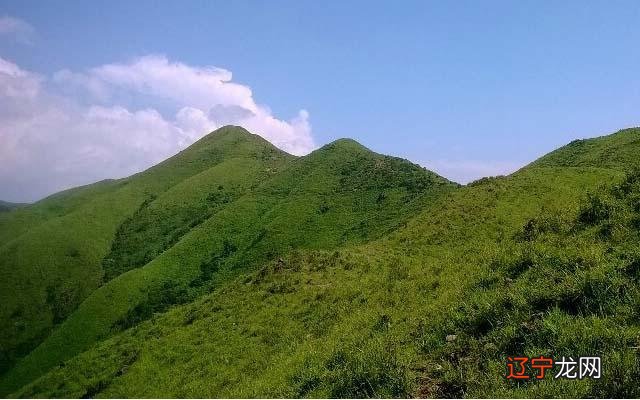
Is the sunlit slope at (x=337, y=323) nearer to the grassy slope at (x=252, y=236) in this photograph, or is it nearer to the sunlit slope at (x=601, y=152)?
the sunlit slope at (x=601, y=152)

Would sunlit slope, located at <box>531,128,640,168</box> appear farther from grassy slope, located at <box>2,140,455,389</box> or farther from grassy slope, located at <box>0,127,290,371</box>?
grassy slope, located at <box>0,127,290,371</box>

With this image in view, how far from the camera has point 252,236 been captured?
216 feet

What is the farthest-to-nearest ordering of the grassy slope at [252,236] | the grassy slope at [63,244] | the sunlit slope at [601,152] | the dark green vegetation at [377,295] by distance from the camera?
the grassy slope at [63,244] < the grassy slope at [252,236] < the sunlit slope at [601,152] < the dark green vegetation at [377,295]

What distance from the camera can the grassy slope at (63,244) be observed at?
63250mm

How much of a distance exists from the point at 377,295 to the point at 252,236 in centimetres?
4626

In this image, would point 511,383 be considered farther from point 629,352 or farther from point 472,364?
point 629,352

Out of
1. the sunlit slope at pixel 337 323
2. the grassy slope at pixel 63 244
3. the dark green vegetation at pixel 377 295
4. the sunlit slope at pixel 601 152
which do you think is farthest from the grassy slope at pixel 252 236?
the sunlit slope at pixel 601 152

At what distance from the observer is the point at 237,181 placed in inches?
3939

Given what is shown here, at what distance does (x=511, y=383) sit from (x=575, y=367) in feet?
4.15

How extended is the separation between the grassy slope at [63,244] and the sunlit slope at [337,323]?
36.2 meters

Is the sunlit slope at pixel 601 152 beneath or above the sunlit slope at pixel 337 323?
above

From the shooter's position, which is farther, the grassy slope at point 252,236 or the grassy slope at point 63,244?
Answer: the grassy slope at point 63,244

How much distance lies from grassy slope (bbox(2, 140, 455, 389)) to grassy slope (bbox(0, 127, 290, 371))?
39.2 feet

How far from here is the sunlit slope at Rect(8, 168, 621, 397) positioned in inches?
464
